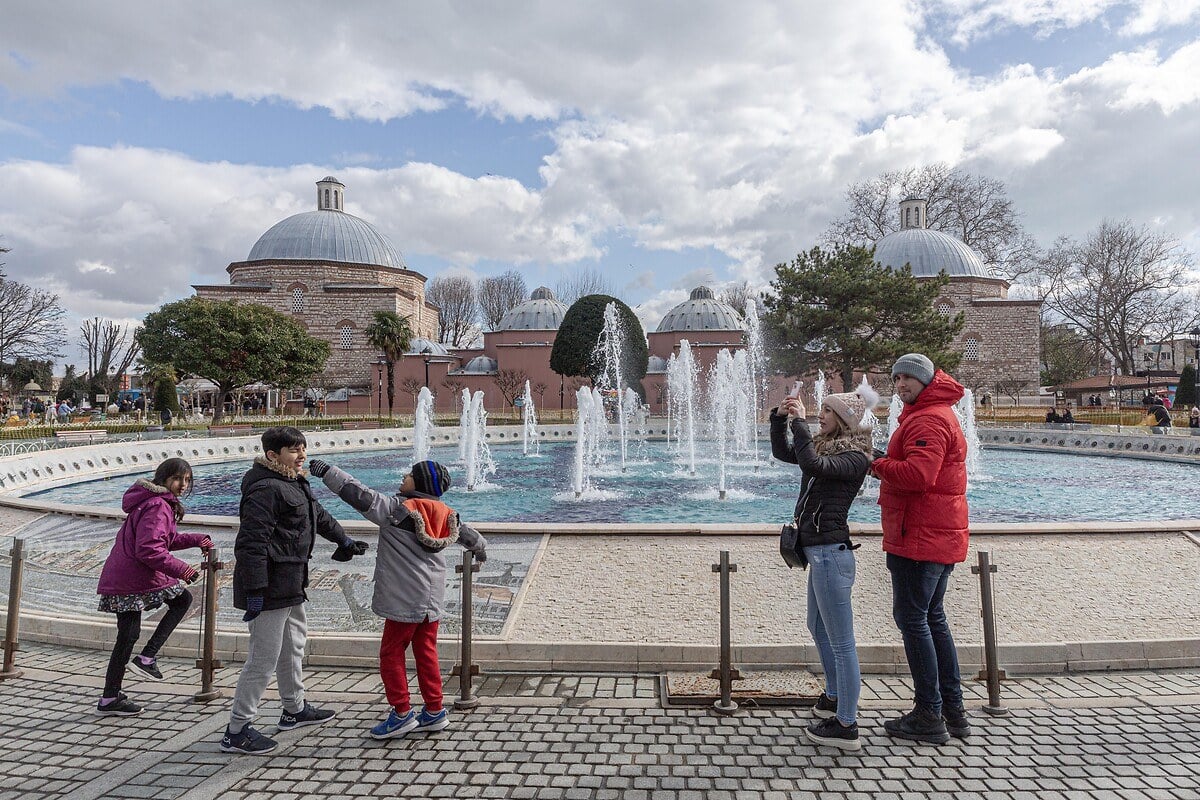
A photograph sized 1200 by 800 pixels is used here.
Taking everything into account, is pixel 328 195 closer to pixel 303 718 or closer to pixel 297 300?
pixel 297 300

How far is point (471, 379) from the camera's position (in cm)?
4006

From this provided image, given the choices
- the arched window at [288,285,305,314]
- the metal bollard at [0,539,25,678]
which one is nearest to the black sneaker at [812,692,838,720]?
the metal bollard at [0,539,25,678]

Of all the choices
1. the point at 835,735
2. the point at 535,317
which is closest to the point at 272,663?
the point at 835,735

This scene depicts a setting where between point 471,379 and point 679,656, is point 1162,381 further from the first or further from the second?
point 679,656

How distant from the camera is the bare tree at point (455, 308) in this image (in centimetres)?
5888

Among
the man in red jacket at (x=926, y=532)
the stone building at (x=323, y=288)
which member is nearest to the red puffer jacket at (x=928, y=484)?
the man in red jacket at (x=926, y=532)

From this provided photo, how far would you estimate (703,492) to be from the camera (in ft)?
43.4

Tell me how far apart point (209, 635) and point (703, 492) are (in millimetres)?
9986

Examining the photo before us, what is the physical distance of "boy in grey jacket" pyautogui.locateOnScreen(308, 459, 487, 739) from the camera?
3.62 m

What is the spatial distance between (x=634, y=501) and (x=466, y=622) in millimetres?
8328

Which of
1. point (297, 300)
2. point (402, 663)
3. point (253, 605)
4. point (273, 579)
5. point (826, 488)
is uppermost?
point (297, 300)

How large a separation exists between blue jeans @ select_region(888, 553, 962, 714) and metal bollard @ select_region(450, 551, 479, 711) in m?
2.34

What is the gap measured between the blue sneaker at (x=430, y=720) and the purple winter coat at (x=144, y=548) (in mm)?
1602

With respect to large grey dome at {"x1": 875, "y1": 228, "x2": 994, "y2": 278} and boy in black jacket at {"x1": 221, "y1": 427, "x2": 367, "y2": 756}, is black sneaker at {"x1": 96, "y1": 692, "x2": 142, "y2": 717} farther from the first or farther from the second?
large grey dome at {"x1": 875, "y1": 228, "x2": 994, "y2": 278}
